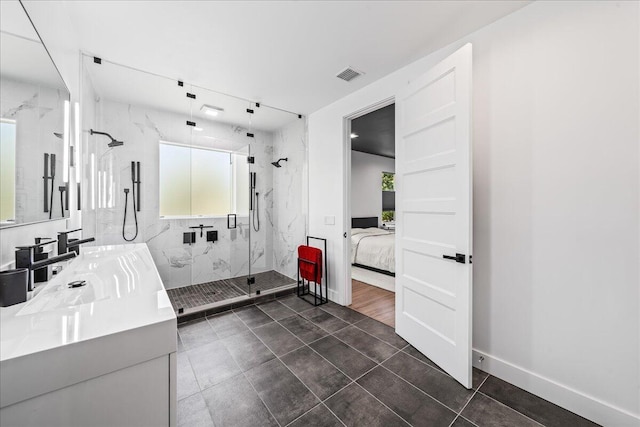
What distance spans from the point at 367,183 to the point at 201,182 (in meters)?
4.33

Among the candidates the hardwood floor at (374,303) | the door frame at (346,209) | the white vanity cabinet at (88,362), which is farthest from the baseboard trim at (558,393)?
A: the white vanity cabinet at (88,362)

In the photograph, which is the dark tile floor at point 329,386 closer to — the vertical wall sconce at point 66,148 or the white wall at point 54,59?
the white wall at point 54,59

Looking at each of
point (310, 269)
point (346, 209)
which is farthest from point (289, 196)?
point (310, 269)

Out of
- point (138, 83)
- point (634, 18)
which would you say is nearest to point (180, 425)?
point (138, 83)

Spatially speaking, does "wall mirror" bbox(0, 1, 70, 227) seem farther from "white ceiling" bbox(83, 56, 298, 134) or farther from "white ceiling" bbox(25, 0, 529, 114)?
"white ceiling" bbox(83, 56, 298, 134)

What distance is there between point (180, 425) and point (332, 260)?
7.07 ft

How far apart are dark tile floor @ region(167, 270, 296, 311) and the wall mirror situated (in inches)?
75.8

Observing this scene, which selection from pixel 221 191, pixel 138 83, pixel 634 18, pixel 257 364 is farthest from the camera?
pixel 221 191

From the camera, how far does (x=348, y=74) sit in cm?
255

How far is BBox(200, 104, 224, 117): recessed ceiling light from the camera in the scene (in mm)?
3189

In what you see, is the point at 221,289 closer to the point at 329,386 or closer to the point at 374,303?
the point at 374,303

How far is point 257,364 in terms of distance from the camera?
1.97 meters

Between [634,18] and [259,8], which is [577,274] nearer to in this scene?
[634,18]

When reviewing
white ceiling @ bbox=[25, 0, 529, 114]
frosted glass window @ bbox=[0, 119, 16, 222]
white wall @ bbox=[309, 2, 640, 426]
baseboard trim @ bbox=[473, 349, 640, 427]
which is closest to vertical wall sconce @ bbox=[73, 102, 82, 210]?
white ceiling @ bbox=[25, 0, 529, 114]
